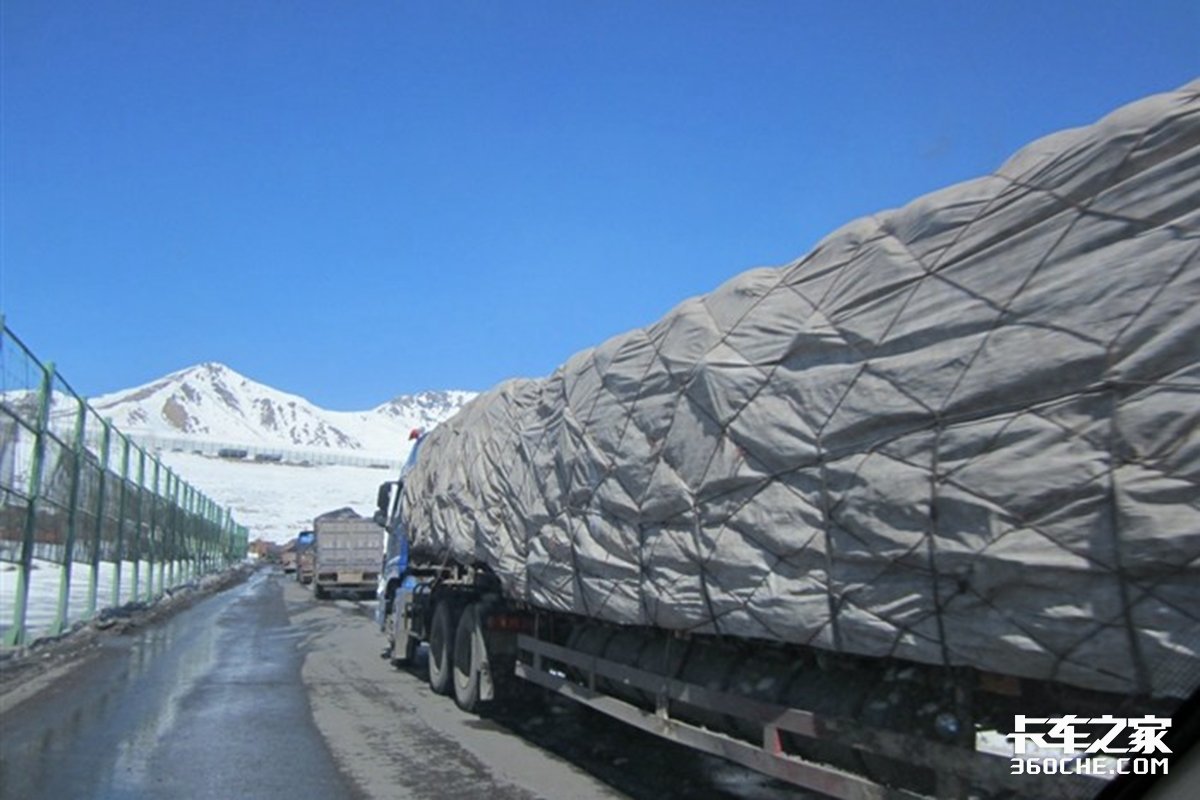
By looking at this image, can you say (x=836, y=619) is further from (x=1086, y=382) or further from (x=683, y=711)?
(x=683, y=711)

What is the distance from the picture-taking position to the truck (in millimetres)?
3498

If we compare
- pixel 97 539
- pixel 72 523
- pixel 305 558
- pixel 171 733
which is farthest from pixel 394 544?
pixel 305 558

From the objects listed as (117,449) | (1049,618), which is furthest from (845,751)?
(117,449)

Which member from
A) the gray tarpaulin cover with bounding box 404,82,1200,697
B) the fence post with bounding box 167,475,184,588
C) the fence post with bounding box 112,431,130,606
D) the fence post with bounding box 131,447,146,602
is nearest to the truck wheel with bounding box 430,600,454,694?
the gray tarpaulin cover with bounding box 404,82,1200,697

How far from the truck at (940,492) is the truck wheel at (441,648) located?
188 inches

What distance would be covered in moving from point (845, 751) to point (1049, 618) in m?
1.60

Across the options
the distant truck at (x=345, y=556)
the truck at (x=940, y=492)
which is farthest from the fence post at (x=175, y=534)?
the truck at (x=940, y=492)

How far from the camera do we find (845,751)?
197 inches

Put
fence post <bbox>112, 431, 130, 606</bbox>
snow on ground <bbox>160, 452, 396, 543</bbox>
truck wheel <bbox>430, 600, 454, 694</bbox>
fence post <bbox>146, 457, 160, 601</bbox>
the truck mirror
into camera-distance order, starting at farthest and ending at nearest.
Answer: snow on ground <bbox>160, 452, 396, 543</bbox> → fence post <bbox>146, 457, 160, 601</bbox> → fence post <bbox>112, 431, 130, 606</bbox> → the truck mirror → truck wheel <bbox>430, 600, 454, 694</bbox>

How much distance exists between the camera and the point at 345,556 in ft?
117

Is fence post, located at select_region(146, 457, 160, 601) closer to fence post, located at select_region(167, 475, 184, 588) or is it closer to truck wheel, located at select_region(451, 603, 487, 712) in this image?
fence post, located at select_region(167, 475, 184, 588)

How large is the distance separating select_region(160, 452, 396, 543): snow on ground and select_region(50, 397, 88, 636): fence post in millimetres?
81275

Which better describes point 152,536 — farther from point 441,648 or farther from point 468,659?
point 468,659

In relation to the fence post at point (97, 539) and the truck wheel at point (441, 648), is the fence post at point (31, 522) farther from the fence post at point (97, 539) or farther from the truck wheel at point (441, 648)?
the truck wheel at point (441, 648)
